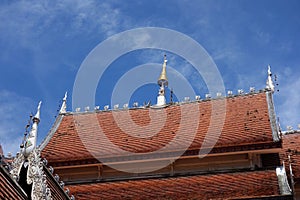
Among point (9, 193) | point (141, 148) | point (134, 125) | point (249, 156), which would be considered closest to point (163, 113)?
point (134, 125)

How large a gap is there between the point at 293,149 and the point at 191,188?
4.63 meters

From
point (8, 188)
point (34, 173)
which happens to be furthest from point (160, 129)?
point (8, 188)

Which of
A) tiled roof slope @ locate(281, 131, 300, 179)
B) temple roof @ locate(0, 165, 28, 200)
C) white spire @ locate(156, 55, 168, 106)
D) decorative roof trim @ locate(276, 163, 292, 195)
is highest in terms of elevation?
white spire @ locate(156, 55, 168, 106)

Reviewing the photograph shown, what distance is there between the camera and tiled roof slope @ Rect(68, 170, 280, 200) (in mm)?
12516

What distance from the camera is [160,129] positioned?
16641mm

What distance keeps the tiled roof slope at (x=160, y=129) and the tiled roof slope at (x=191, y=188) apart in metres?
1.23

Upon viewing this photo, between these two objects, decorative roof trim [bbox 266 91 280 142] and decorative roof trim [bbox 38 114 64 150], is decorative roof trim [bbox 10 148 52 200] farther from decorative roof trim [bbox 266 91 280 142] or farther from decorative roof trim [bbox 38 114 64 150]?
decorative roof trim [bbox 38 114 64 150]


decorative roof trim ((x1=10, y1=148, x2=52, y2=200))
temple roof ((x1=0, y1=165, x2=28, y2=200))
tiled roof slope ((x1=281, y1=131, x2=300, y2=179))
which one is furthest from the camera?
tiled roof slope ((x1=281, y1=131, x2=300, y2=179))

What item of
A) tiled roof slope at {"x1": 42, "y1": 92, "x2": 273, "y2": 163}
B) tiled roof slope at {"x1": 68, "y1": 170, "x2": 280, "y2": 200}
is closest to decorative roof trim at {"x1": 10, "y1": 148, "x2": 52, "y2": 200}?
tiled roof slope at {"x1": 68, "y1": 170, "x2": 280, "y2": 200}

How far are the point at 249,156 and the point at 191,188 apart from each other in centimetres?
225

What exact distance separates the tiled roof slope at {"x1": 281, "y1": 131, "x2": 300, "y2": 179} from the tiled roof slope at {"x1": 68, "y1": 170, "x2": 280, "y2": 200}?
1.63 m

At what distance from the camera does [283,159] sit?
15.3 m

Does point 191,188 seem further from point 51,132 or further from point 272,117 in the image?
point 51,132

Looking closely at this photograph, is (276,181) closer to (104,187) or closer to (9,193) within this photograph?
(104,187)
